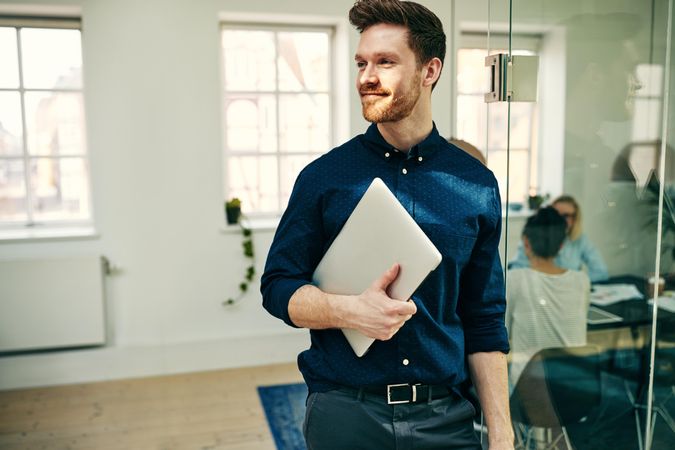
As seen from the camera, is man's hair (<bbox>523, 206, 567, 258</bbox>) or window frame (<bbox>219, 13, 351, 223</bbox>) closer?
man's hair (<bbox>523, 206, 567, 258</bbox>)

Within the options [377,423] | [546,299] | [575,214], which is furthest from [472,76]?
[377,423]

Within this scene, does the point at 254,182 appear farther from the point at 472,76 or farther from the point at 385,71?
the point at 385,71

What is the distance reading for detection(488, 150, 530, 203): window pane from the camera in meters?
1.89

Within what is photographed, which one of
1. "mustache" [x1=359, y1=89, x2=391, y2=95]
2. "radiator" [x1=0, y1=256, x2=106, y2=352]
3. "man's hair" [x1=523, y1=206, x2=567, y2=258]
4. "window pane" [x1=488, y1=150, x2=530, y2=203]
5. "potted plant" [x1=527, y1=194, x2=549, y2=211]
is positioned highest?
"mustache" [x1=359, y1=89, x2=391, y2=95]

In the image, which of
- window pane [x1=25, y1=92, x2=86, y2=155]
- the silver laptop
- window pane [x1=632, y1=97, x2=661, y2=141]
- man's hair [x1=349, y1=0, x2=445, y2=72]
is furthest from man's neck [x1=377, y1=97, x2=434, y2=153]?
window pane [x1=25, y1=92, x2=86, y2=155]

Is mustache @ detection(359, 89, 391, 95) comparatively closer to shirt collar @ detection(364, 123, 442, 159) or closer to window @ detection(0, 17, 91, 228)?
shirt collar @ detection(364, 123, 442, 159)

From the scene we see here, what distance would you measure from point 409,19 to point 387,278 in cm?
48

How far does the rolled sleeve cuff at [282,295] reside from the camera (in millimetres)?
1315

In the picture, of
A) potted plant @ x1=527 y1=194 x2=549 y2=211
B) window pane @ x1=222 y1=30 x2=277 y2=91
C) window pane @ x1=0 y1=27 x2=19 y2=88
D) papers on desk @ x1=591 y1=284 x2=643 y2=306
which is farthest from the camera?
window pane @ x1=222 y1=30 x2=277 y2=91

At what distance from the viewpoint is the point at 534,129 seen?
2.14 meters

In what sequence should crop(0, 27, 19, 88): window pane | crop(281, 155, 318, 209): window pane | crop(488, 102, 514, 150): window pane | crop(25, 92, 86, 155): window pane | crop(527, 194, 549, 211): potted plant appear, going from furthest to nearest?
crop(281, 155, 318, 209): window pane < crop(25, 92, 86, 155): window pane < crop(0, 27, 19, 88): window pane < crop(527, 194, 549, 211): potted plant < crop(488, 102, 514, 150): window pane

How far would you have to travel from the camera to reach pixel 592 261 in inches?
89.7

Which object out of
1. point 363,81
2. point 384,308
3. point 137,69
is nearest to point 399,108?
point 363,81

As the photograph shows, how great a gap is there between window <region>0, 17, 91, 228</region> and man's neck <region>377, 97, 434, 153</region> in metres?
3.52
